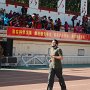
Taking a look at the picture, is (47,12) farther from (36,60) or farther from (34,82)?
(34,82)

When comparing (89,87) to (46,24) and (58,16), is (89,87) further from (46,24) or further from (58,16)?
(58,16)

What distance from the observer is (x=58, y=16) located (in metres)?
39.5

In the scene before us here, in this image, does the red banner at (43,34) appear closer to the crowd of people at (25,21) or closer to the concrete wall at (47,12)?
the crowd of people at (25,21)

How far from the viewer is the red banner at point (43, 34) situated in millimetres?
30417

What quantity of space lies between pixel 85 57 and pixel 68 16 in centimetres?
512

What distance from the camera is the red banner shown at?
30.4 m

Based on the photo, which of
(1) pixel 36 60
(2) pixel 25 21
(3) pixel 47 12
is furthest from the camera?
(3) pixel 47 12

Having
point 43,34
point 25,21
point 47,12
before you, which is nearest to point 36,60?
point 43,34

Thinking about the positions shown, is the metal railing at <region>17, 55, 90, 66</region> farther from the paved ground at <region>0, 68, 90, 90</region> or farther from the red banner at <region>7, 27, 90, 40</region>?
the paved ground at <region>0, 68, 90, 90</region>

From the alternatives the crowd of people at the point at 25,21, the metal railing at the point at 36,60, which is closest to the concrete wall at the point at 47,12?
the crowd of people at the point at 25,21

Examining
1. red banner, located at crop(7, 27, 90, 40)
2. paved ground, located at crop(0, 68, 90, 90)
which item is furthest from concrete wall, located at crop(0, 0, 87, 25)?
paved ground, located at crop(0, 68, 90, 90)

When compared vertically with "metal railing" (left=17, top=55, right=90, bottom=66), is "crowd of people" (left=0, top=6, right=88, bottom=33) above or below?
above

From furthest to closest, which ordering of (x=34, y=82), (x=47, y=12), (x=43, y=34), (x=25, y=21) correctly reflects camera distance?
(x=47, y=12), (x=43, y=34), (x=25, y=21), (x=34, y=82)

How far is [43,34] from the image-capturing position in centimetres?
3319
